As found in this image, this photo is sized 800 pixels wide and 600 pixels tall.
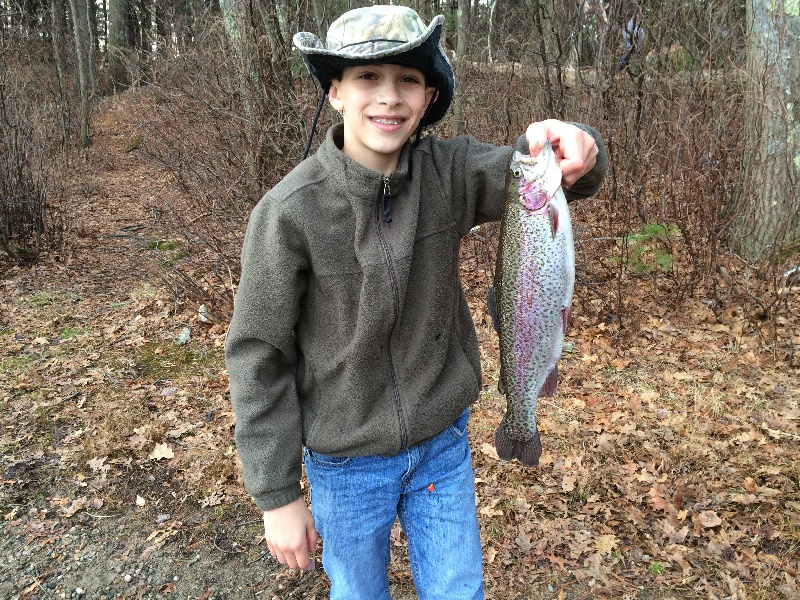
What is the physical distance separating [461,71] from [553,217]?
813cm

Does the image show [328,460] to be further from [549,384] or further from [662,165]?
[662,165]

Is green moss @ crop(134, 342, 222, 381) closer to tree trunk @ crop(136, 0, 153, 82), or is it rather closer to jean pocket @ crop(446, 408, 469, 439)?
jean pocket @ crop(446, 408, 469, 439)

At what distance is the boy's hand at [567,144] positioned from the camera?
1.88m

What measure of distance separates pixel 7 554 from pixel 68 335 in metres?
3.52

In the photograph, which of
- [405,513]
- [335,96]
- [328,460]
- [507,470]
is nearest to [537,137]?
[335,96]

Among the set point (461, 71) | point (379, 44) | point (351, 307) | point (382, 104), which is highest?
point (461, 71)

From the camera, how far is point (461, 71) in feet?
30.9

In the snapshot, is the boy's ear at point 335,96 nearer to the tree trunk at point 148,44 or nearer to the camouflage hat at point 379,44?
the camouflage hat at point 379,44

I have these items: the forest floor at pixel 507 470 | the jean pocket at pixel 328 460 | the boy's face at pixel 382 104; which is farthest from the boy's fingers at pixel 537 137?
the forest floor at pixel 507 470

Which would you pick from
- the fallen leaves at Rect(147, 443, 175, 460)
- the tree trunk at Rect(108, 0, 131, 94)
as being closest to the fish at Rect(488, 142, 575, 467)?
the fallen leaves at Rect(147, 443, 175, 460)

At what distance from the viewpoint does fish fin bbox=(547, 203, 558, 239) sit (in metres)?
1.91

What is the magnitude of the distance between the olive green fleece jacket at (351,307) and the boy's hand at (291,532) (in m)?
0.04

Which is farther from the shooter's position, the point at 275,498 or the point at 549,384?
the point at 549,384

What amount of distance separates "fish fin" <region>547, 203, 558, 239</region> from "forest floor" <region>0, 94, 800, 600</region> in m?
2.46
